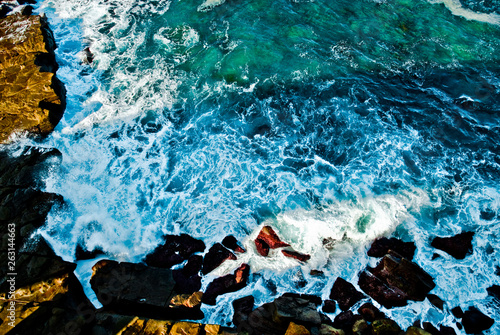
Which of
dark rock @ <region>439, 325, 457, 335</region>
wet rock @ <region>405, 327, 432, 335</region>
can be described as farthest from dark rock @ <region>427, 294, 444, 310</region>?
wet rock @ <region>405, 327, 432, 335</region>

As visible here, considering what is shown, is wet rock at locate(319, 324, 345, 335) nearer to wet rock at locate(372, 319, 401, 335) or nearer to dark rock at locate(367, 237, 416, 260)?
wet rock at locate(372, 319, 401, 335)

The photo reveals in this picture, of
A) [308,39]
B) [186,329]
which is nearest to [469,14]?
[308,39]

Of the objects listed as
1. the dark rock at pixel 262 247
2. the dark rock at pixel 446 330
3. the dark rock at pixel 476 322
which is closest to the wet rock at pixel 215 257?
the dark rock at pixel 262 247

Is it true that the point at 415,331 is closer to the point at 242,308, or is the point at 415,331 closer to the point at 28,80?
the point at 242,308

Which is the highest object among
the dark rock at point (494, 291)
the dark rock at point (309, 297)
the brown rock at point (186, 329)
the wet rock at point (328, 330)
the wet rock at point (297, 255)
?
the dark rock at point (494, 291)

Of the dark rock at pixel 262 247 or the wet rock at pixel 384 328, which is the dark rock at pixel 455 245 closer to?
the wet rock at pixel 384 328

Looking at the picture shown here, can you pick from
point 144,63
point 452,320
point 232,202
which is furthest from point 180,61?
point 452,320

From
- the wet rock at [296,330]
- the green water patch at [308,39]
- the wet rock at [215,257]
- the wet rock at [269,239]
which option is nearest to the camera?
the wet rock at [296,330]
